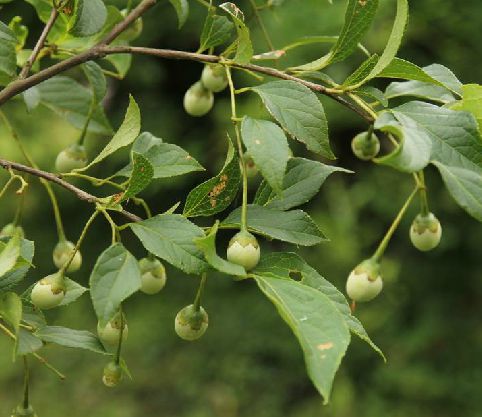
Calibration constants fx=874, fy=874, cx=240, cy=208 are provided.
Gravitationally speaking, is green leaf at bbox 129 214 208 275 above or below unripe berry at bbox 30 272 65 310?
above

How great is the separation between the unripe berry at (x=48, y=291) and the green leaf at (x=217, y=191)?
0.42ft

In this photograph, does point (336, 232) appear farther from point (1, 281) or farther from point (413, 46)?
point (1, 281)

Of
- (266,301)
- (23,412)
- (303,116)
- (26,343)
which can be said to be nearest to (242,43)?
(303,116)

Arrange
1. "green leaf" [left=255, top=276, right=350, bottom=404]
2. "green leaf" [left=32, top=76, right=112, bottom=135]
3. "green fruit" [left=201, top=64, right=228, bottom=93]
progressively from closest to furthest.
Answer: "green leaf" [left=255, top=276, right=350, bottom=404]
"green fruit" [left=201, top=64, right=228, bottom=93]
"green leaf" [left=32, top=76, right=112, bottom=135]

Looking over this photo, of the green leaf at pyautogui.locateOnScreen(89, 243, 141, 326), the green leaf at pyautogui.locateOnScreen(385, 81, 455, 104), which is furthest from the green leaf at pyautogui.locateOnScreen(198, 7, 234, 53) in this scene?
the green leaf at pyautogui.locateOnScreen(89, 243, 141, 326)

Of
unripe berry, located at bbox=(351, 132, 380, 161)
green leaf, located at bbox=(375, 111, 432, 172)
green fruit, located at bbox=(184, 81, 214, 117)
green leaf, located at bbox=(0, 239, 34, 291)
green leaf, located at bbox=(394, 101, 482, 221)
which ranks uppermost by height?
green leaf, located at bbox=(375, 111, 432, 172)

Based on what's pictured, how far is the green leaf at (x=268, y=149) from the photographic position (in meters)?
0.62

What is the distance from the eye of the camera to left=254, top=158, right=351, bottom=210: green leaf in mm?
725

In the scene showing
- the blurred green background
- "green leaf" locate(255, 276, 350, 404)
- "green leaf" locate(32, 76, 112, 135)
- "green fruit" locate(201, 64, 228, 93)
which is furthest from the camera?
the blurred green background

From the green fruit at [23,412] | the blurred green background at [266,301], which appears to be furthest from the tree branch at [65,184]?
the blurred green background at [266,301]

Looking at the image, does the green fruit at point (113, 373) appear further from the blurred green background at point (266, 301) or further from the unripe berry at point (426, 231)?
the blurred green background at point (266, 301)

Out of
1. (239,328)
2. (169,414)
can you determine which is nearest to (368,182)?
(239,328)

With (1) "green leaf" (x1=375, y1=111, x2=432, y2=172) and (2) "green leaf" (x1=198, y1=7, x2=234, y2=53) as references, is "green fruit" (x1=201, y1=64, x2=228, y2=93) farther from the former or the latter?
(1) "green leaf" (x1=375, y1=111, x2=432, y2=172)

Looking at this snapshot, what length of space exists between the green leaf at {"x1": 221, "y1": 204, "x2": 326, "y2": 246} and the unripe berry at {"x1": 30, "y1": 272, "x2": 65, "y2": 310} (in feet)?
0.50
